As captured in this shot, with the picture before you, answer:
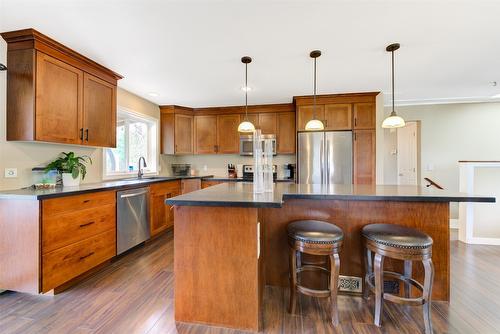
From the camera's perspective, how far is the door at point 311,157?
13.0 ft

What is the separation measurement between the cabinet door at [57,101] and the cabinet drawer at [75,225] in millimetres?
798

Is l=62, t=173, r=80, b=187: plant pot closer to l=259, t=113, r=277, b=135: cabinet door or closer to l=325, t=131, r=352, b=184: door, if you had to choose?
l=259, t=113, r=277, b=135: cabinet door

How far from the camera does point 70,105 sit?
2477 millimetres

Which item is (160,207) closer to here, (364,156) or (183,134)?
(183,134)

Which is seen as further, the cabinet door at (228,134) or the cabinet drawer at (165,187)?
the cabinet door at (228,134)

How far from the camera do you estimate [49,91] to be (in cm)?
226

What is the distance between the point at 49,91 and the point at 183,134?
261 centimetres

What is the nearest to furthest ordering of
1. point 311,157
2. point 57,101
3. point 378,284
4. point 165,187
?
1. point 378,284
2. point 57,101
3. point 165,187
4. point 311,157

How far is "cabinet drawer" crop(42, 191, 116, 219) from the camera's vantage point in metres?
1.95

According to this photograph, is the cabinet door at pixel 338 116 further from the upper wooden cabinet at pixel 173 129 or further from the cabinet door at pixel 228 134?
the upper wooden cabinet at pixel 173 129

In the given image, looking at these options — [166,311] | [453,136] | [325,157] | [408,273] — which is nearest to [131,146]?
[166,311]

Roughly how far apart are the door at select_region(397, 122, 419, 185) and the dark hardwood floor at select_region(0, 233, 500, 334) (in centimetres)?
262

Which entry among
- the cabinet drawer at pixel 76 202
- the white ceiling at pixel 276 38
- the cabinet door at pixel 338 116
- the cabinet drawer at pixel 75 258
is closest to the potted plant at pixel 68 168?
the cabinet drawer at pixel 76 202

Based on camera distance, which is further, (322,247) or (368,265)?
(368,265)
